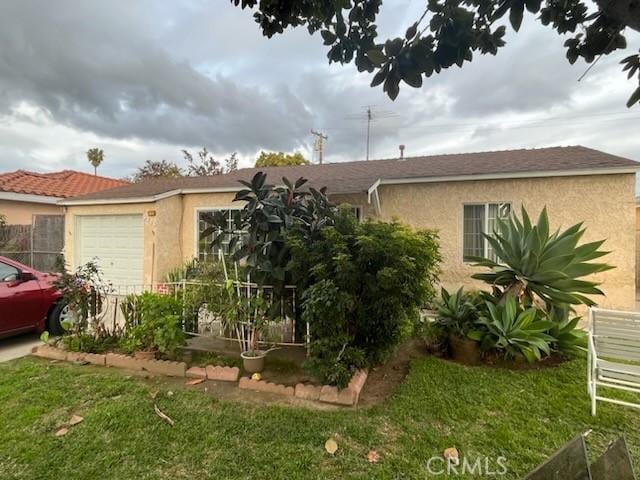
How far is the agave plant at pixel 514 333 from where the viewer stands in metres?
4.86

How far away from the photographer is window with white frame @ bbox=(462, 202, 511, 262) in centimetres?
874

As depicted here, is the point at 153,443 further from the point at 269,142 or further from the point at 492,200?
the point at 269,142

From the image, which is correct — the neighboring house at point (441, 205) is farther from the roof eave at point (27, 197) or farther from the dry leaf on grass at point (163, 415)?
the dry leaf on grass at point (163, 415)

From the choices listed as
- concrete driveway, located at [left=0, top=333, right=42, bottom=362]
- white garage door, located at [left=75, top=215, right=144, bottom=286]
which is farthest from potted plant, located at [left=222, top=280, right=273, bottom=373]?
white garage door, located at [left=75, top=215, right=144, bottom=286]

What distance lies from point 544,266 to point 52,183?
19243 millimetres

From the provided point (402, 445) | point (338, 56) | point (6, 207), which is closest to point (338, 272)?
point (402, 445)

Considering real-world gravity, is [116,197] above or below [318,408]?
above

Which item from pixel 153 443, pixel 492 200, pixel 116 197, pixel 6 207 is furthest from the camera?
pixel 6 207

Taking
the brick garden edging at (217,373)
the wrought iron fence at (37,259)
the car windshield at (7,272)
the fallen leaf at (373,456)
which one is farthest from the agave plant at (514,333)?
the wrought iron fence at (37,259)

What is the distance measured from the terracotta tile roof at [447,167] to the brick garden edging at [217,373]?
5.29 m

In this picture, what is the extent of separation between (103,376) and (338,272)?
3.54 meters

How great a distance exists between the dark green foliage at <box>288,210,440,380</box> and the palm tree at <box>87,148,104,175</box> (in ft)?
131

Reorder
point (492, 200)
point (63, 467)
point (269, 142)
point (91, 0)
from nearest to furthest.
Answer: point (63, 467), point (91, 0), point (492, 200), point (269, 142)

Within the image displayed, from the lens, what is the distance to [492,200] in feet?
28.7
